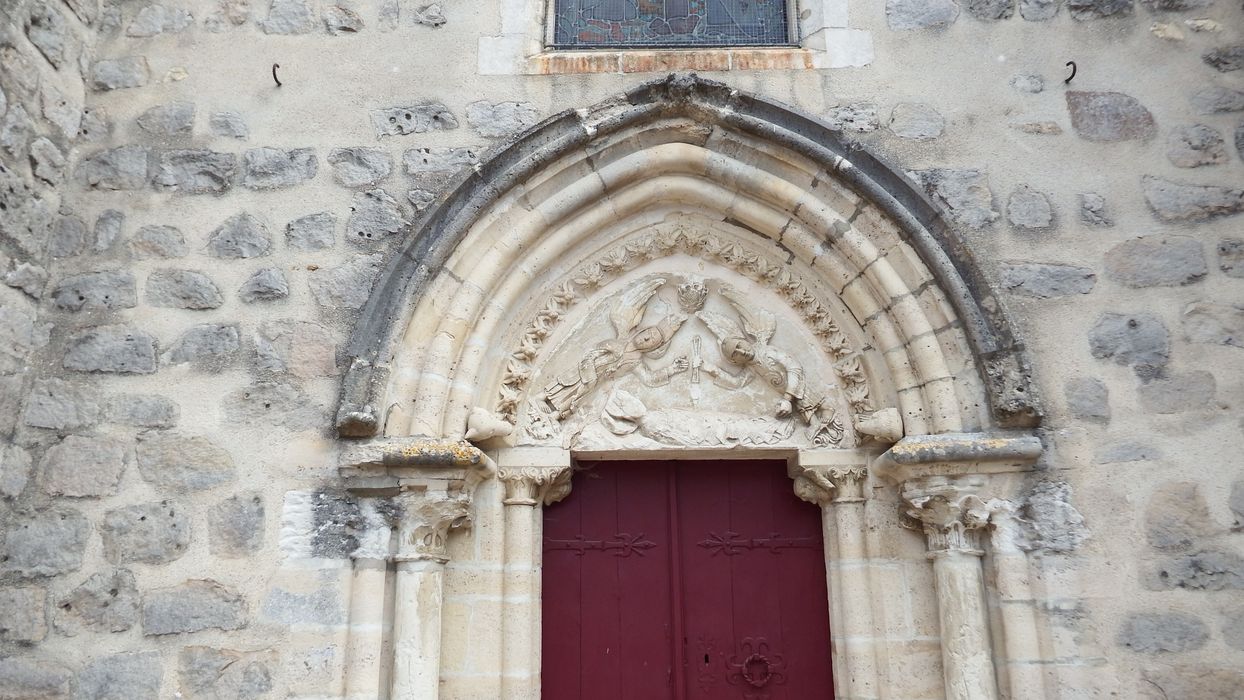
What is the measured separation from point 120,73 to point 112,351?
1.26 m

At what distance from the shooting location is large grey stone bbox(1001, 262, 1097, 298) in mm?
3375

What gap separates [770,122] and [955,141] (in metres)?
0.77

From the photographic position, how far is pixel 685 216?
12.6ft

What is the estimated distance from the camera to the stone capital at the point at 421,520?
10.4 ft

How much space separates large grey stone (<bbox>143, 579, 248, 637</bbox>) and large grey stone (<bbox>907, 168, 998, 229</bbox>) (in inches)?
121

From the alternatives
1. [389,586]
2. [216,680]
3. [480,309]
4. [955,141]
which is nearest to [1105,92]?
[955,141]

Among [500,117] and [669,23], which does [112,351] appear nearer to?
[500,117]

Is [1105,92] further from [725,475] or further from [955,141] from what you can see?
[725,475]

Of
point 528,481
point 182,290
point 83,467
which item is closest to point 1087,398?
point 528,481

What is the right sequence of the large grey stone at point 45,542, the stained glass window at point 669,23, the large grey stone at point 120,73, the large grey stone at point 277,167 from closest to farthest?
the large grey stone at point 45,542
the large grey stone at point 277,167
the large grey stone at point 120,73
the stained glass window at point 669,23

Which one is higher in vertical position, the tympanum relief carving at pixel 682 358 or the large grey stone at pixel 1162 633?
the tympanum relief carving at pixel 682 358

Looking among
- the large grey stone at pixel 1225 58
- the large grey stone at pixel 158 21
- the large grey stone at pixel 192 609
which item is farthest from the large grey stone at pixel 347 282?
the large grey stone at pixel 1225 58

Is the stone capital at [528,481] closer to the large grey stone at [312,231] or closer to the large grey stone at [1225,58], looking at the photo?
the large grey stone at [312,231]

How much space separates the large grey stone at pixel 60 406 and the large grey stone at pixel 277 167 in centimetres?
103
